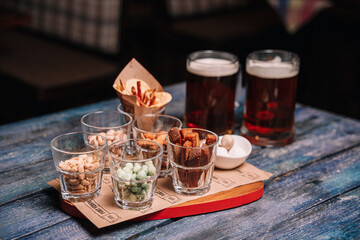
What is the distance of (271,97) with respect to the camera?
50.6 inches

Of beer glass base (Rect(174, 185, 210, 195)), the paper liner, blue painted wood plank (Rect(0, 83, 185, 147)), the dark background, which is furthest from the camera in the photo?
the dark background

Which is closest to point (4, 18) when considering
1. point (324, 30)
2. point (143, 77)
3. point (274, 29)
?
point (143, 77)

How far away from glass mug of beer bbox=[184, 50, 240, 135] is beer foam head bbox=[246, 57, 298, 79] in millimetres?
55

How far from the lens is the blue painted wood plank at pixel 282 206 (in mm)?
904

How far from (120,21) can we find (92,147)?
58.0 inches

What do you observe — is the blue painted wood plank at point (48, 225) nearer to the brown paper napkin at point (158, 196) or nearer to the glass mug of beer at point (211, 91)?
the brown paper napkin at point (158, 196)

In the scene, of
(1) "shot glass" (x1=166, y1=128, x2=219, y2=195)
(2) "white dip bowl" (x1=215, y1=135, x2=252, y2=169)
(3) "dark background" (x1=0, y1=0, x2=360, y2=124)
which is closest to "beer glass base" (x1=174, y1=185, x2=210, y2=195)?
(1) "shot glass" (x1=166, y1=128, x2=219, y2=195)

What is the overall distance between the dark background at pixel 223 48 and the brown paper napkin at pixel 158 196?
1.41 metres

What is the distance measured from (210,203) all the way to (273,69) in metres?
0.46

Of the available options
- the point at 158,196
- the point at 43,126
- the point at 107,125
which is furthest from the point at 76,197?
the point at 43,126

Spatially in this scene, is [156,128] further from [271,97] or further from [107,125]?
[271,97]

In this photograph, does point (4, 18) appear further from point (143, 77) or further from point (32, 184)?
point (32, 184)

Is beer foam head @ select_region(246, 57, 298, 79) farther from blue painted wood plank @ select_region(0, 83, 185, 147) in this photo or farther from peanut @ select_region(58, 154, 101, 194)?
peanut @ select_region(58, 154, 101, 194)

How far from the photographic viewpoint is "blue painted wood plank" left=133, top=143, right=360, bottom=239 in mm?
904
